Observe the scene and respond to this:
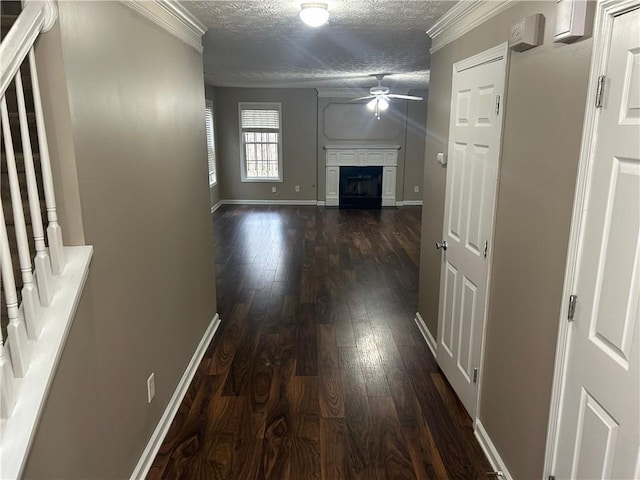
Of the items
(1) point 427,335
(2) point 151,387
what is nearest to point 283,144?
(1) point 427,335

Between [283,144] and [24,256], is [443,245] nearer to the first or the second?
[24,256]

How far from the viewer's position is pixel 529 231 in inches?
74.9

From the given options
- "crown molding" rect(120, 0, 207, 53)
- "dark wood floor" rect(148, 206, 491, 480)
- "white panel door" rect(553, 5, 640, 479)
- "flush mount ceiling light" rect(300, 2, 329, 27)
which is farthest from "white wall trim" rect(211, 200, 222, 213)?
"white panel door" rect(553, 5, 640, 479)

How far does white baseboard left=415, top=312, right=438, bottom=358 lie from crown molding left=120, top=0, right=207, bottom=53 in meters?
2.77

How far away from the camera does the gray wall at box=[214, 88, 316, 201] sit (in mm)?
9492

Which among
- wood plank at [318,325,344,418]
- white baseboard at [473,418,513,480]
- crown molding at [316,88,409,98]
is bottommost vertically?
wood plank at [318,325,344,418]

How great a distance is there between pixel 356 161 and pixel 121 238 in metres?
8.20

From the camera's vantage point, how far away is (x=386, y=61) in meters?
5.12

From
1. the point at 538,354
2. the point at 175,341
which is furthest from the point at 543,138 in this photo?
the point at 175,341

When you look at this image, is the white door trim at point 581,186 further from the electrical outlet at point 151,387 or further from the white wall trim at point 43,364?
the electrical outlet at point 151,387

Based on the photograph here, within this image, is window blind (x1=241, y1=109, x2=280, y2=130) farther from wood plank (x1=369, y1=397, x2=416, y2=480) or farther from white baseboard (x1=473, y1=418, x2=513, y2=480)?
white baseboard (x1=473, y1=418, x2=513, y2=480)

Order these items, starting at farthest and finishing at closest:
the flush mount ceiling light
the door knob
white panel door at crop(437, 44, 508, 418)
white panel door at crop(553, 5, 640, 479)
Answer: the door knob < the flush mount ceiling light < white panel door at crop(437, 44, 508, 418) < white panel door at crop(553, 5, 640, 479)

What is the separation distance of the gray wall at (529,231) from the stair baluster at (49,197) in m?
Answer: 1.78

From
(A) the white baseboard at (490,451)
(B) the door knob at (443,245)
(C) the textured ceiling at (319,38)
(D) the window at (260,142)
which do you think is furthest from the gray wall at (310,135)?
(A) the white baseboard at (490,451)
